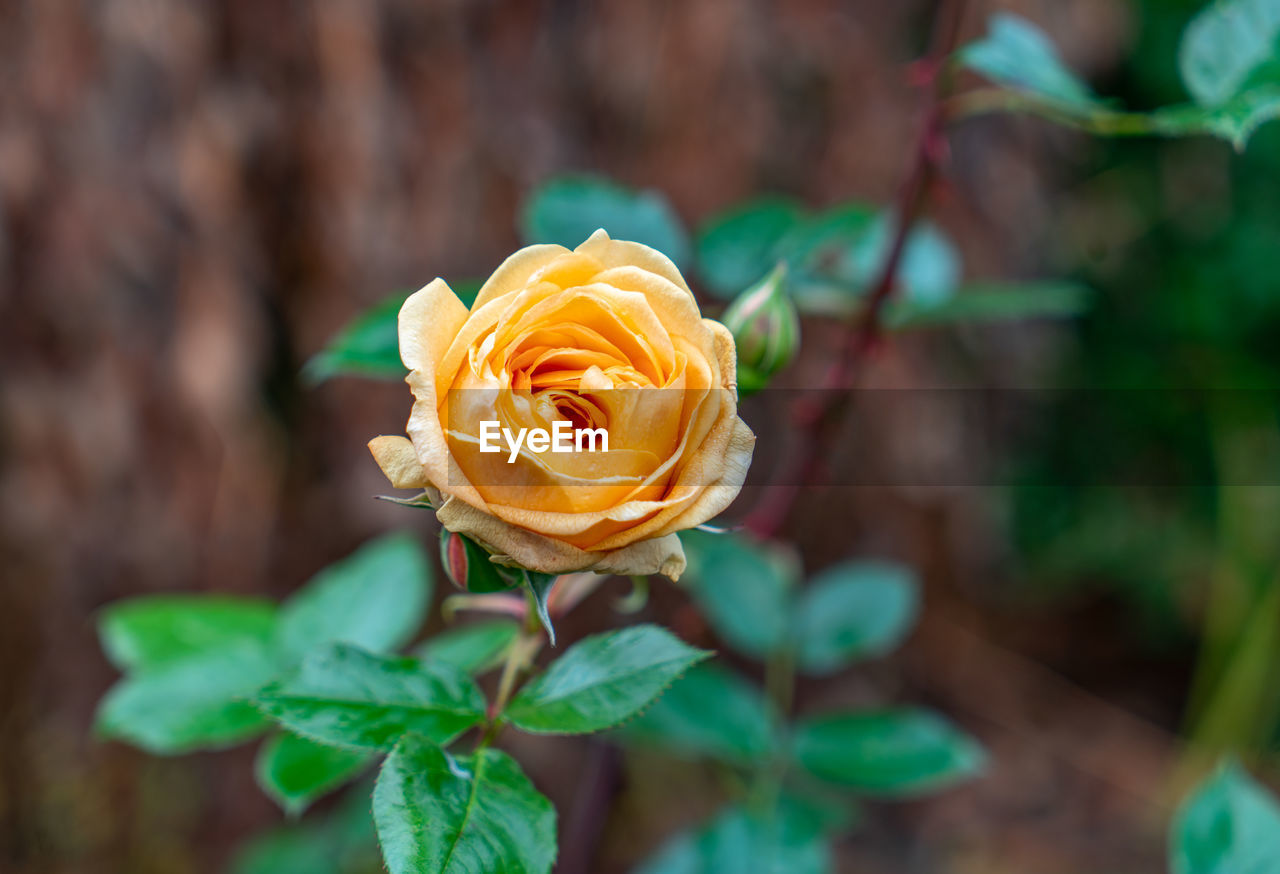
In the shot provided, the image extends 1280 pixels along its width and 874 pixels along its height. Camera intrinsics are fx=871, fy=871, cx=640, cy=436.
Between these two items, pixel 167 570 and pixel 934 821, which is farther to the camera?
pixel 934 821

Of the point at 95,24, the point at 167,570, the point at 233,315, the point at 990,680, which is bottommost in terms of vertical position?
the point at 990,680

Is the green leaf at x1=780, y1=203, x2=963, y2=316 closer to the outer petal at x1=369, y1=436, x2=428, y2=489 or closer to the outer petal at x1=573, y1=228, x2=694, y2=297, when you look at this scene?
the outer petal at x1=573, y1=228, x2=694, y2=297

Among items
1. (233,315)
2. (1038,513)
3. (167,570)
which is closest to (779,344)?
(233,315)

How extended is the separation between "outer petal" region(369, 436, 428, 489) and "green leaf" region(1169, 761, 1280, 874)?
65 centimetres

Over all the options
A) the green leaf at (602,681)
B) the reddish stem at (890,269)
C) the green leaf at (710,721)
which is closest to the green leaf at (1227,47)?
the reddish stem at (890,269)

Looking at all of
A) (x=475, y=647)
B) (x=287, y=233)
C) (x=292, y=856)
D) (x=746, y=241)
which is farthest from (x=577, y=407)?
(x=287, y=233)

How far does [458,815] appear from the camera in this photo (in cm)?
45

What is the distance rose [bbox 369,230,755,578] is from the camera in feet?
1.36

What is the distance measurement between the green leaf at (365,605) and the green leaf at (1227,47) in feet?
2.49

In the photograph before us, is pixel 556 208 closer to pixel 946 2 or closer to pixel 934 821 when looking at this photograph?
pixel 946 2

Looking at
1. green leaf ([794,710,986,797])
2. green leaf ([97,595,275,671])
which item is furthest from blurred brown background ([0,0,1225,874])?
green leaf ([794,710,986,797])

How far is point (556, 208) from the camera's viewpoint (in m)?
0.75

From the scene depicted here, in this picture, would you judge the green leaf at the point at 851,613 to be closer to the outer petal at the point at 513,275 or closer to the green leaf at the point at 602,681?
the green leaf at the point at 602,681

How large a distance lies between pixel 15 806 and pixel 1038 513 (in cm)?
255
